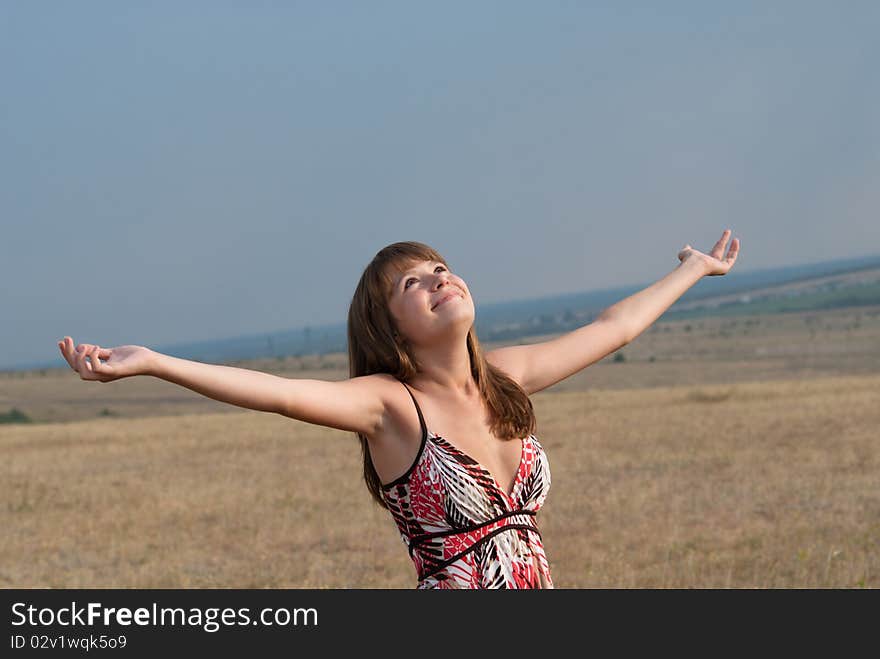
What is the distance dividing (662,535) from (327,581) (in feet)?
13.6

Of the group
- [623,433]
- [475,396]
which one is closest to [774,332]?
[623,433]

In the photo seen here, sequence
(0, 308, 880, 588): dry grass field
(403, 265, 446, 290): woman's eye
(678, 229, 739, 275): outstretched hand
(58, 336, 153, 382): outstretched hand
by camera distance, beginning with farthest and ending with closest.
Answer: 1. (0, 308, 880, 588): dry grass field
2. (678, 229, 739, 275): outstretched hand
3. (403, 265, 446, 290): woman's eye
4. (58, 336, 153, 382): outstretched hand

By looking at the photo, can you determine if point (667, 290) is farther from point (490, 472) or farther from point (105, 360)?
point (105, 360)

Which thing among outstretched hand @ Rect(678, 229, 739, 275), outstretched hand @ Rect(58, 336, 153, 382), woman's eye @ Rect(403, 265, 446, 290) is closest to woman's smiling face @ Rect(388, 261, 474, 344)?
woman's eye @ Rect(403, 265, 446, 290)

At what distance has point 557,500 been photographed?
1602 cm

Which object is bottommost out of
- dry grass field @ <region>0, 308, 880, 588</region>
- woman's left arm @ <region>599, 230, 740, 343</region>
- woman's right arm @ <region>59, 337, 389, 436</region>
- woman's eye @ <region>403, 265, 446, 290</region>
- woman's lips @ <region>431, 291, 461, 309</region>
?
woman's right arm @ <region>59, 337, 389, 436</region>

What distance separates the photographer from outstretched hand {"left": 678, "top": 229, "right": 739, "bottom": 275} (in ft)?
14.1

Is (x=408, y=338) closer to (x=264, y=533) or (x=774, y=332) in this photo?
(x=264, y=533)

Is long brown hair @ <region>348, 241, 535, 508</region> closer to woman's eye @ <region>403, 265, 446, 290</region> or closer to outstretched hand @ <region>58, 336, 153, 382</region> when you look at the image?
woman's eye @ <region>403, 265, 446, 290</region>

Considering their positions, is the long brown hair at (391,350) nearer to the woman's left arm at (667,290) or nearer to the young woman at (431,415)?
the young woman at (431,415)

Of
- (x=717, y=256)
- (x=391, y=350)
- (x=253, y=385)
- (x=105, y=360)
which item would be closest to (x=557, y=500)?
(x=717, y=256)

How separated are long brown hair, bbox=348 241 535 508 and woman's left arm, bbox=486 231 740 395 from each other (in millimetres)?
178

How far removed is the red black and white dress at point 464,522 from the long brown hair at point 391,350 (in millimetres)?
168

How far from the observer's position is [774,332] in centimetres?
10981
